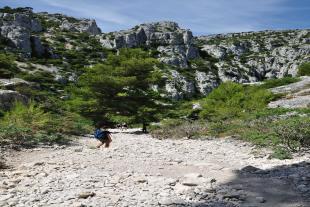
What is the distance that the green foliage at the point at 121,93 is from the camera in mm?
27953

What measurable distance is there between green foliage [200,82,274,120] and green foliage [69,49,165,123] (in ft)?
14.4

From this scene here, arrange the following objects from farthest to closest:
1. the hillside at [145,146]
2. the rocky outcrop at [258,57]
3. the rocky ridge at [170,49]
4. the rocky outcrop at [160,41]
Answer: the rocky outcrop at [258,57], the rocky outcrop at [160,41], the rocky ridge at [170,49], the hillside at [145,146]

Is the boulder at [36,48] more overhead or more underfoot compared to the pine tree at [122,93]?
more overhead

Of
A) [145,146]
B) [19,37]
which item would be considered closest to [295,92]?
[145,146]

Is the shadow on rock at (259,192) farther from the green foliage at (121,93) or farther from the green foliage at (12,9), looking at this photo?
the green foliage at (12,9)

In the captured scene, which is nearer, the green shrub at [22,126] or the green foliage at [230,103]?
the green shrub at [22,126]

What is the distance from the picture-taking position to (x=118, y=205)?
27.1 ft

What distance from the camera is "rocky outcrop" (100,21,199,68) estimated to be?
11568cm

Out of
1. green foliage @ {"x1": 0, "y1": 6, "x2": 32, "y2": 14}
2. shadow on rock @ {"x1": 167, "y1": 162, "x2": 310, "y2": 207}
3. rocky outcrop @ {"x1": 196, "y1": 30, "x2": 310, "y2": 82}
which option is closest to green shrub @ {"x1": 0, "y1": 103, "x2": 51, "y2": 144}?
shadow on rock @ {"x1": 167, "y1": 162, "x2": 310, "y2": 207}

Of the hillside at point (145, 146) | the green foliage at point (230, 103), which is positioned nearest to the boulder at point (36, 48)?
the hillside at point (145, 146)

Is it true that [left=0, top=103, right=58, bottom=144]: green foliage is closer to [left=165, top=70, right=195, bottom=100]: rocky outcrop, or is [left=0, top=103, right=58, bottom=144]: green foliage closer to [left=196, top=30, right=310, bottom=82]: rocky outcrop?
[left=165, top=70, right=195, bottom=100]: rocky outcrop

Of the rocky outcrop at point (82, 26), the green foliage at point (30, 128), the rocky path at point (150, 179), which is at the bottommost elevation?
the rocky path at point (150, 179)

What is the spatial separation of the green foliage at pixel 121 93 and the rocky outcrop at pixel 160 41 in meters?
81.6

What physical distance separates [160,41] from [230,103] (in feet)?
322
